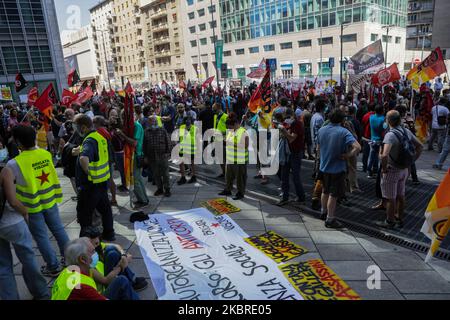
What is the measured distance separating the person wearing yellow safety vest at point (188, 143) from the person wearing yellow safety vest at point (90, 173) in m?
3.17

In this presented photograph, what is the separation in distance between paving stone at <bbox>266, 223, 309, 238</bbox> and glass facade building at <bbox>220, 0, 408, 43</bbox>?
147 ft

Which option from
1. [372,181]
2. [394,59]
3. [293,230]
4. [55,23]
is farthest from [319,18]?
[293,230]

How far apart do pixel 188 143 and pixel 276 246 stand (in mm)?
4081

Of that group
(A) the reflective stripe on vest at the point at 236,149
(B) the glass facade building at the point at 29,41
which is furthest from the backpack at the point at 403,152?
(B) the glass facade building at the point at 29,41

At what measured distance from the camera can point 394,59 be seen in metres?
52.8

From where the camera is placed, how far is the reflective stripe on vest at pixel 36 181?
3.83 m

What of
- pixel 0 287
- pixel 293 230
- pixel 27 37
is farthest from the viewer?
pixel 27 37

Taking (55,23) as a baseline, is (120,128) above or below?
below

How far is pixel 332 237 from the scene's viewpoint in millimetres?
5180

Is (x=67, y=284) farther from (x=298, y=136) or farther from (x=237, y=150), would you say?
(x=298, y=136)

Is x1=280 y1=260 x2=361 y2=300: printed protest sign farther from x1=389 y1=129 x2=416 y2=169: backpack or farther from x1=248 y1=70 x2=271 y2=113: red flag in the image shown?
x1=248 y1=70 x2=271 y2=113: red flag

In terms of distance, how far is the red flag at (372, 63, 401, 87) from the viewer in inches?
488
